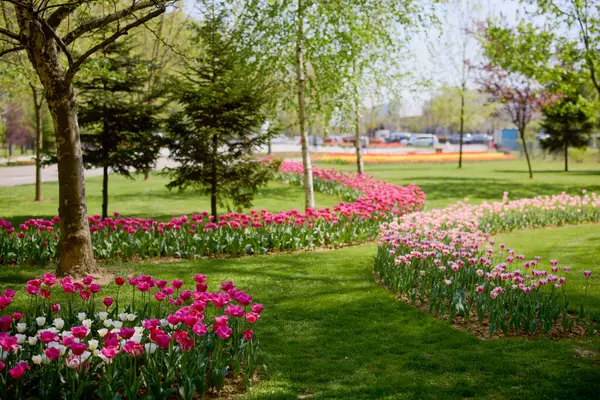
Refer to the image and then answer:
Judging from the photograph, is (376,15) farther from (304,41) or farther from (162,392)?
(162,392)

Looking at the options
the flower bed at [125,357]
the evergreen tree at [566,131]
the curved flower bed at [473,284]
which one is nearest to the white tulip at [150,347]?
the flower bed at [125,357]

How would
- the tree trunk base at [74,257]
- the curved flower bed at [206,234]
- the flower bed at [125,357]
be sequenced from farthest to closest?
the curved flower bed at [206,234] < the tree trunk base at [74,257] < the flower bed at [125,357]

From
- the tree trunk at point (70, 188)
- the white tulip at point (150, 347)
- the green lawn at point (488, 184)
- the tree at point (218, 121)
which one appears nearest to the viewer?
the white tulip at point (150, 347)

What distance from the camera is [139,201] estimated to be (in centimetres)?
1905

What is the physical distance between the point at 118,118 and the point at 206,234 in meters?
4.03

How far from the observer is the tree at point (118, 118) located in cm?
1234

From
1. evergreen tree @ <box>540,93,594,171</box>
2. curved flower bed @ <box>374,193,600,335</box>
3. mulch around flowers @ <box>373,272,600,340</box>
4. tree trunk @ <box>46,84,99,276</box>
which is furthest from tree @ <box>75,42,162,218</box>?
evergreen tree @ <box>540,93,594,171</box>

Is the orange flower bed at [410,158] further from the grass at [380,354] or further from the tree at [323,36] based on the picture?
the grass at [380,354]

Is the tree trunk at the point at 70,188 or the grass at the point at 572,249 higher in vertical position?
the tree trunk at the point at 70,188

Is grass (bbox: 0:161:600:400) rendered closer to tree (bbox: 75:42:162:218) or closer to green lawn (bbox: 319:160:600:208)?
tree (bbox: 75:42:162:218)

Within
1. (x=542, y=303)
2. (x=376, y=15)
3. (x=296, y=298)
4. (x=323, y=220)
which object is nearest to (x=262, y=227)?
(x=323, y=220)

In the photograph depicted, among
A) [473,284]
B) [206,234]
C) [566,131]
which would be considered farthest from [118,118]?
[566,131]

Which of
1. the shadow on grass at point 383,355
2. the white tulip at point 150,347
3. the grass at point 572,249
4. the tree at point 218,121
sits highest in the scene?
A: the tree at point 218,121

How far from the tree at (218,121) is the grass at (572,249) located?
5816 mm
